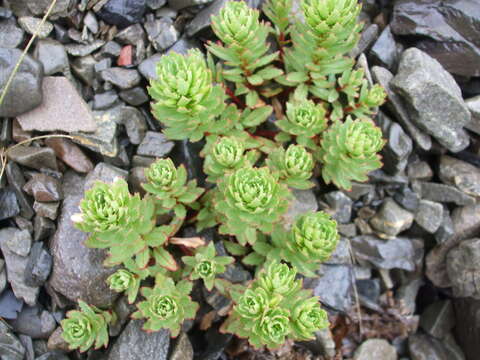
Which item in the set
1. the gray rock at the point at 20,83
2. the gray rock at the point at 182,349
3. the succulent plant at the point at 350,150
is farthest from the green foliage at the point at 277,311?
the gray rock at the point at 20,83

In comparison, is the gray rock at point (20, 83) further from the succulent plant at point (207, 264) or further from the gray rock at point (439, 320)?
the gray rock at point (439, 320)

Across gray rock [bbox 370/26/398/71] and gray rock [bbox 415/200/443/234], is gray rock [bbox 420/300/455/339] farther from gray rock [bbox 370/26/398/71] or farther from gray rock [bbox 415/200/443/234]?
gray rock [bbox 370/26/398/71]

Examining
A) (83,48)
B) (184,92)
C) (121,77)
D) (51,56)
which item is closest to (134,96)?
(121,77)

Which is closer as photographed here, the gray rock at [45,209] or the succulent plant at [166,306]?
the succulent plant at [166,306]

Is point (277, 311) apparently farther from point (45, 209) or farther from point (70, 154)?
point (70, 154)

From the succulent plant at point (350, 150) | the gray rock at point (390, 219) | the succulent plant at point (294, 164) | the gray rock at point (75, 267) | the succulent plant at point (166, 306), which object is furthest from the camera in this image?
the gray rock at point (390, 219)
